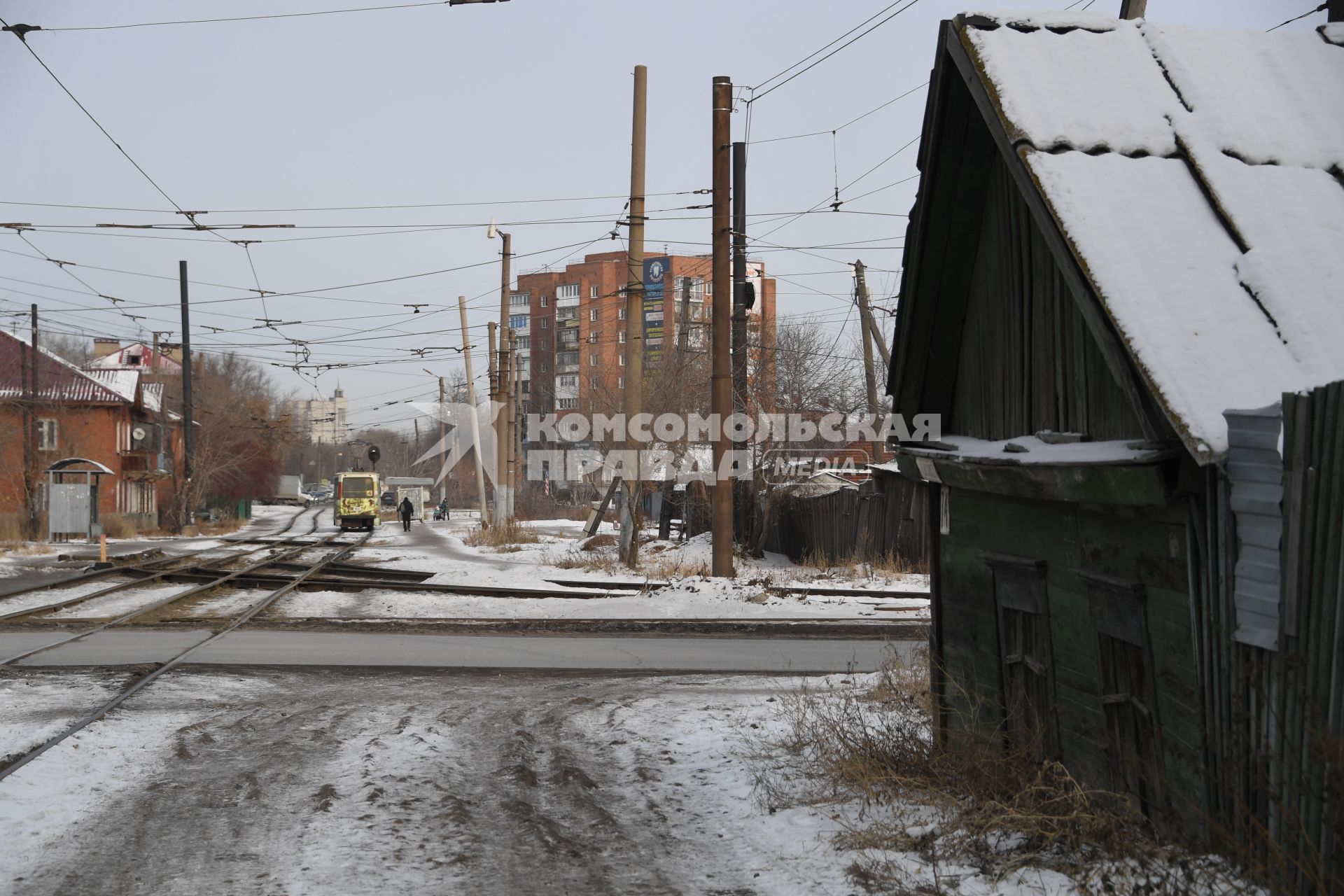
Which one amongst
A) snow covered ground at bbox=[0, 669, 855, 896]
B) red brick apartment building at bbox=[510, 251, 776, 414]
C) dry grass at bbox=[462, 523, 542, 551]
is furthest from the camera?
red brick apartment building at bbox=[510, 251, 776, 414]

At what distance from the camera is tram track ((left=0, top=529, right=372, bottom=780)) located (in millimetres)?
8023

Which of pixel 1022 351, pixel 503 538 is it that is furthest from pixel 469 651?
pixel 503 538

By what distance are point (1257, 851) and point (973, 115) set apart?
4369 mm

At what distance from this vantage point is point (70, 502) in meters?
39.0

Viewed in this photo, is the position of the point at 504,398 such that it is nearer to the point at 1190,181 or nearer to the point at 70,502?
the point at 70,502

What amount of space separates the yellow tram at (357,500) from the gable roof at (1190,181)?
5527 cm

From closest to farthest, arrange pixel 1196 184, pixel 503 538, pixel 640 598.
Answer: pixel 1196 184 → pixel 640 598 → pixel 503 538

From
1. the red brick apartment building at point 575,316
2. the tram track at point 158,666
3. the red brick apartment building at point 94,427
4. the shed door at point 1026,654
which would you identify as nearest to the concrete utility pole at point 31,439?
the red brick apartment building at point 94,427

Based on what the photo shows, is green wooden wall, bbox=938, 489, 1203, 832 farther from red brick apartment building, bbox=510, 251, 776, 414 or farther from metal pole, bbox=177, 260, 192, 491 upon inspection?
red brick apartment building, bbox=510, 251, 776, 414

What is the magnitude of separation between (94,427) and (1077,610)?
6186 cm

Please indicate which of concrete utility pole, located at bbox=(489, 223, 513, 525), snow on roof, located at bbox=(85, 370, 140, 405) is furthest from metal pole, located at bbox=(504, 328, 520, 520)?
snow on roof, located at bbox=(85, 370, 140, 405)

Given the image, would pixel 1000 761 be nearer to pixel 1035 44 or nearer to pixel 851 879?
pixel 851 879

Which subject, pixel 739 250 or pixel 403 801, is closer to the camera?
pixel 403 801

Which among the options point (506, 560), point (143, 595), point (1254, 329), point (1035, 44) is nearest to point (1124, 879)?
point (1254, 329)
